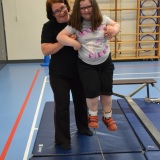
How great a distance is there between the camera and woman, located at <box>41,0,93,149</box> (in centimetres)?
199

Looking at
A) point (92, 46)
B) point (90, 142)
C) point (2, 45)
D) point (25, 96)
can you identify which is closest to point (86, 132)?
point (90, 142)

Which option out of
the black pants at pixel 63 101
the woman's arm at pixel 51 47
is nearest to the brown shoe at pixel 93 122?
the black pants at pixel 63 101

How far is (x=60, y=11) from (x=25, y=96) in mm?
2609

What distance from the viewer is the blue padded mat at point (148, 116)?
234 centimetres

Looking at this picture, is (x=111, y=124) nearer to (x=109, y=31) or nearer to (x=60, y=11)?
(x=109, y=31)

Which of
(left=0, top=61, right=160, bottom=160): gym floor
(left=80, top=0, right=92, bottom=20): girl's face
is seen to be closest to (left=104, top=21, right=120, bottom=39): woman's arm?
(left=80, top=0, right=92, bottom=20): girl's face

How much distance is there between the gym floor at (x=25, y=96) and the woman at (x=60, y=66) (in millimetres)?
502

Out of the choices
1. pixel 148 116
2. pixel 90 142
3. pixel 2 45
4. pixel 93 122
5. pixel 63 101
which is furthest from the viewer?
pixel 2 45

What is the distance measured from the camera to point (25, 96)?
14.0ft

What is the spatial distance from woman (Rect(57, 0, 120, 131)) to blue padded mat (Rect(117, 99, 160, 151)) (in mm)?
510

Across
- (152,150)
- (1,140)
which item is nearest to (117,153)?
(152,150)

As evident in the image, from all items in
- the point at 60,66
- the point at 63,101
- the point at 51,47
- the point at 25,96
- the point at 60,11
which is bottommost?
the point at 25,96

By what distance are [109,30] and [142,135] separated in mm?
1216

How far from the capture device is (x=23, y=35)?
728 cm
